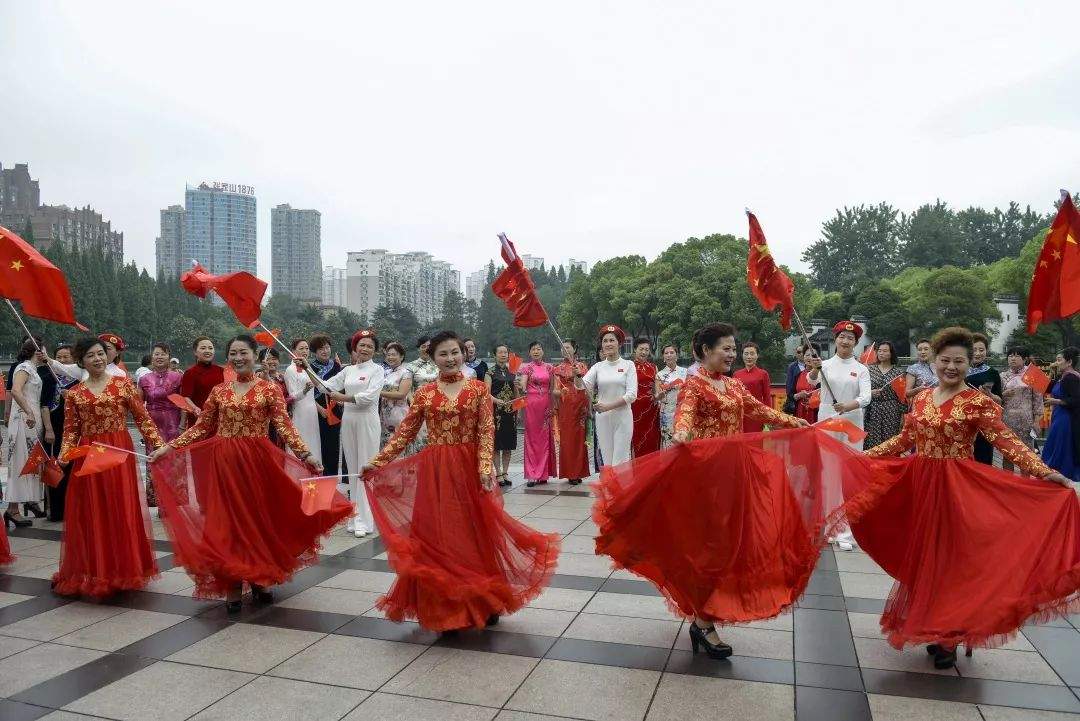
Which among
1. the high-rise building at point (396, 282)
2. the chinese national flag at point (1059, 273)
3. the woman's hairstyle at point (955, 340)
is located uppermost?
the high-rise building at point (396, 282)

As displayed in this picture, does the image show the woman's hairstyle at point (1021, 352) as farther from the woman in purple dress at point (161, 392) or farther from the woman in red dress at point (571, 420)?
the woman in purple dress at point (161, 392)

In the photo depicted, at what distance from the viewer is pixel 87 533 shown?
16.2 ft

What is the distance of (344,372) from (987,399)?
5.18 metres

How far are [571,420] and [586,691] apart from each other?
5.88 meters

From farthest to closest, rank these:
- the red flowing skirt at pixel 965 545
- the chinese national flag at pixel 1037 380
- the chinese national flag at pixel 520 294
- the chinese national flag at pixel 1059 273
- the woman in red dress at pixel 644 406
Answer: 1. the woman in red dress at pixel 644 406
2. the chinese national flag at pixel 1037 380
3. the chinese national flag at pixel 520 294
4. the chinese national flag at pixel 1059 273
5. the red flowing skirt at pixel 965 545

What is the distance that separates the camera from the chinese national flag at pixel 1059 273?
388cm

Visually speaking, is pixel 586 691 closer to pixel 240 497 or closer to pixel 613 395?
pixel 240 497

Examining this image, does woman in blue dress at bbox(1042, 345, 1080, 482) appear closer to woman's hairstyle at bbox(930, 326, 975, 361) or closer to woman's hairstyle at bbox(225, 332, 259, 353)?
woman's hairstyle at bbox(930, 326, 975, 361)

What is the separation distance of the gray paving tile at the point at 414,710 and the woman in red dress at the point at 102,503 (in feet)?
7.95

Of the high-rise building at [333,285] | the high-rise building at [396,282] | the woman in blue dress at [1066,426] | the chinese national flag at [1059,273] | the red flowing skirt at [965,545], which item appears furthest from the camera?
the high-rise building at [333,285]

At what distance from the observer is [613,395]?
318 inches

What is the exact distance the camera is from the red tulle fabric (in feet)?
12.2

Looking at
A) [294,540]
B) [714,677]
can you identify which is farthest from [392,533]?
[714,677]

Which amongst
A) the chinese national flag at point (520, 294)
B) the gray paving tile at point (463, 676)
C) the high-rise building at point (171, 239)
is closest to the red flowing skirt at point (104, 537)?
the gray paving tile at point (463, 676)
